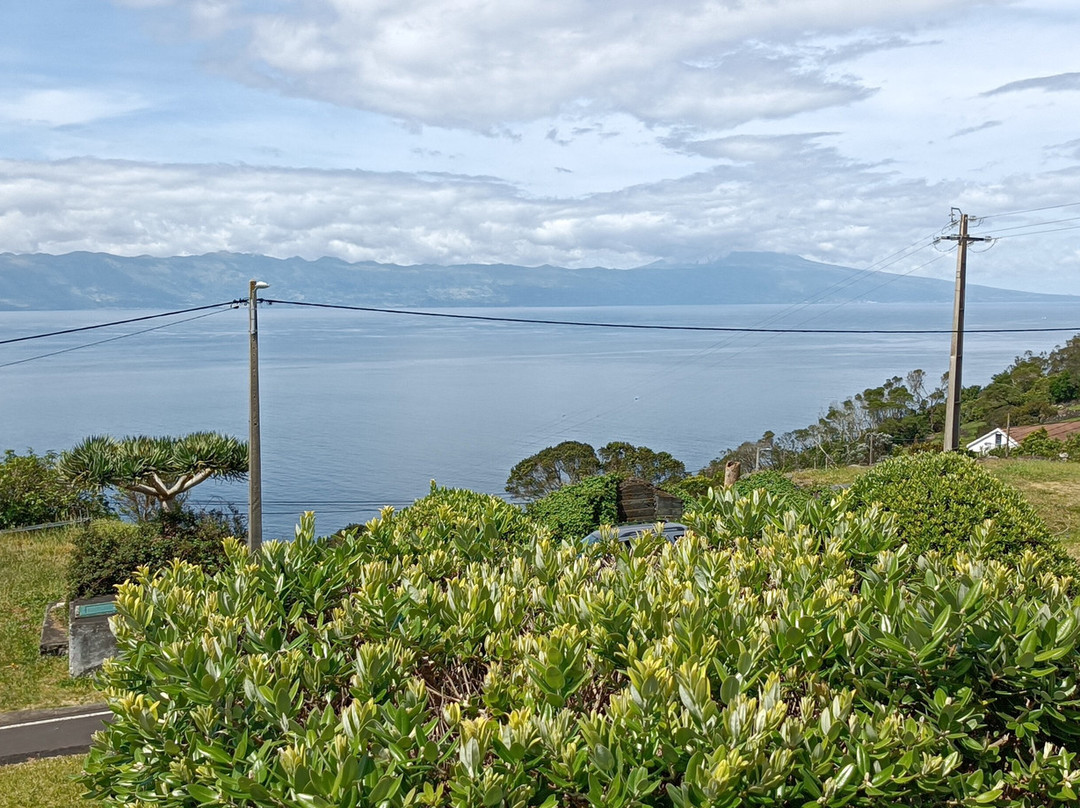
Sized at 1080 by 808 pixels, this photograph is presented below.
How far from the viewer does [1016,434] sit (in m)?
49.8

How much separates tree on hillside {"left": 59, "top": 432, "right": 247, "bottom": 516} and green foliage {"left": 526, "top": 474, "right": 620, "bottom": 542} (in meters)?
6.77

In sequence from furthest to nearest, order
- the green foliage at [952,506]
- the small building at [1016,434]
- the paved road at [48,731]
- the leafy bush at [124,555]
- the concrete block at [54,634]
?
the small building at [1016,434]
the leafy bush at [124,555]
the concrete block at [54,634]
the paved road at [48,731]
the green foliage at [952,506]

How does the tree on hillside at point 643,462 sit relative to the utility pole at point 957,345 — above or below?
below

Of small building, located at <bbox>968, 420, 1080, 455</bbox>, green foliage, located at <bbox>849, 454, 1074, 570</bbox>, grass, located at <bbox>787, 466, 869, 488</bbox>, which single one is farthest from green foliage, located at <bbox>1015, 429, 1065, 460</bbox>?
green foliage, located at <bbox>849, 454, 1074, 570</bbox>

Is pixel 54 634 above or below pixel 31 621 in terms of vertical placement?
above

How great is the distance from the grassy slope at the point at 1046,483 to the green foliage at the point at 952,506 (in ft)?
34.3

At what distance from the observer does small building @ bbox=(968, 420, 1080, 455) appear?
146 ft

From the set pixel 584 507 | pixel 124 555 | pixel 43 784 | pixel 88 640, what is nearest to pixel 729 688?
pixel 43 784

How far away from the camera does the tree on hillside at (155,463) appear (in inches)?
756

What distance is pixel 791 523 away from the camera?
6973mm

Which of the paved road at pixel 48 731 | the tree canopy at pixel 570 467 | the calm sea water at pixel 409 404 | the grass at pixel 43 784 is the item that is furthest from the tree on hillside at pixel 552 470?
the grass at pixel 43 784

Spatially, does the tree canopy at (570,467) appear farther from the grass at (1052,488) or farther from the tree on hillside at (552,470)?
the grass at (1052,488)

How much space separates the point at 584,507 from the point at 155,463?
9.02 meters

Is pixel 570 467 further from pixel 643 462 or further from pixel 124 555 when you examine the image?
pixel 124 555
